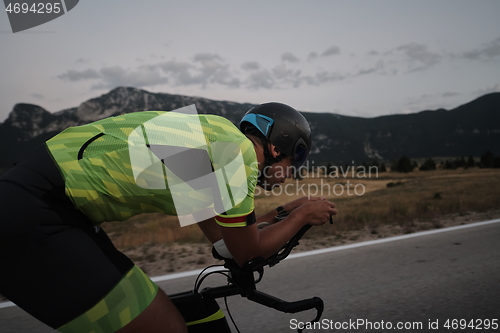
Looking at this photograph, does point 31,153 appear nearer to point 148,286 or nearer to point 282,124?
point 148,286

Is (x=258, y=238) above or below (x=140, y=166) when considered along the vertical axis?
below

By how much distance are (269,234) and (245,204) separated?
0.27m

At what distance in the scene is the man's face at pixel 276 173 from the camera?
2234 mm

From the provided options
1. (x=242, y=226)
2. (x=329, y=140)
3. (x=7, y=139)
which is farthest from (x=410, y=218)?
(x=329, y=140)

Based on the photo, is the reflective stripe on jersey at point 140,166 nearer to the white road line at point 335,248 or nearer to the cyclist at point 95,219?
the cyclist at point 95,219

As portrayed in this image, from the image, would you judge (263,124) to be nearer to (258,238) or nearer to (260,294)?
(258,238)

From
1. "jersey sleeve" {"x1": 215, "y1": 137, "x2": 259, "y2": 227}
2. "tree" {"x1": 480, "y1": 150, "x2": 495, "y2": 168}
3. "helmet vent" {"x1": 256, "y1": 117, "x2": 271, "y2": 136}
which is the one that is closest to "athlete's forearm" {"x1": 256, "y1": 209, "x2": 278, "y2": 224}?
"helmet vent" {"x1": 256, "y1": 117, "x2": 271, "y2": 136}

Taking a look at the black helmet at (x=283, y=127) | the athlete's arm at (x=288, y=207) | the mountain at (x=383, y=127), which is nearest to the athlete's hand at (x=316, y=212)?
the athlete's arm at (x=288, y=207)

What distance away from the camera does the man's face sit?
223cm

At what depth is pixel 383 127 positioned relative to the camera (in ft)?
555

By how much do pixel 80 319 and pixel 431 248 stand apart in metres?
5.04

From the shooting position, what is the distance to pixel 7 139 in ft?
331

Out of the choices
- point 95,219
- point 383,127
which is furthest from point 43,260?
point 383,127

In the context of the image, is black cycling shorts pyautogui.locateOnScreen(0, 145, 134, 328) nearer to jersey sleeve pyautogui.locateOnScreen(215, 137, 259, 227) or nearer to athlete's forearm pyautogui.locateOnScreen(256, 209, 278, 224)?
jersey sleeve pyautogui.locateOnScreen(215, 137, 259, 227)
